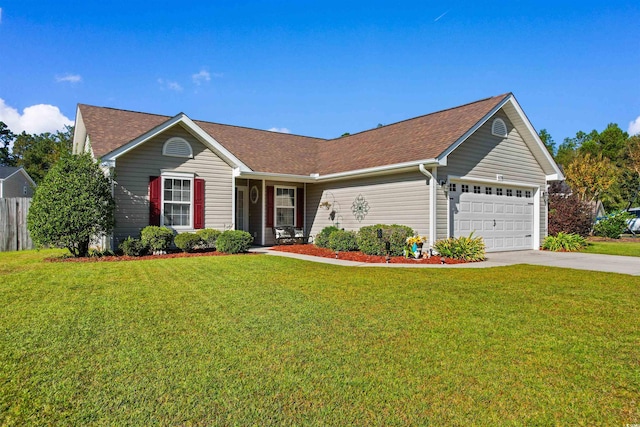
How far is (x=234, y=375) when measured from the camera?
132 inches

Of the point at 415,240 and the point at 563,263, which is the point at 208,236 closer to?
the point at 415,240

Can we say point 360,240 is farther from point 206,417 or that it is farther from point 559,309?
point 206,417

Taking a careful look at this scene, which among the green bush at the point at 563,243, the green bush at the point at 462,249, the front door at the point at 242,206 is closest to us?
the green bush at the point at 462,249

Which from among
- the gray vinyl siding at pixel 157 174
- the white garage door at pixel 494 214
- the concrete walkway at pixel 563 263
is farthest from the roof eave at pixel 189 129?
the white garage door at pixel 494 214

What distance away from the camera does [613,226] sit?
69.3 ft

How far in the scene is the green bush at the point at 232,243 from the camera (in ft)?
40.7

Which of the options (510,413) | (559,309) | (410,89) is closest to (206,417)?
(510,413)

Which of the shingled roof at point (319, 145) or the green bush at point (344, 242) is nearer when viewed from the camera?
the shingled roof at point (319, 145)

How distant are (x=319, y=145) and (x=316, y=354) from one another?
16.9 metres

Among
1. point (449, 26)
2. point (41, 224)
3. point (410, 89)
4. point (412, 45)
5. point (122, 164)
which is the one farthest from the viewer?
point (410, 89)

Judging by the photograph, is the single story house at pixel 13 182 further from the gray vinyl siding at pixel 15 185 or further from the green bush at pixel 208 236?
the green bush at pixel 208 236

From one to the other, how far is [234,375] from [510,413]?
2.12m

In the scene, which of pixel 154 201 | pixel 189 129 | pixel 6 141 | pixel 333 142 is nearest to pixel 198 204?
pixel 154 201

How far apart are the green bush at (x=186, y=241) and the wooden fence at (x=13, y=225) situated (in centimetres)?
617
